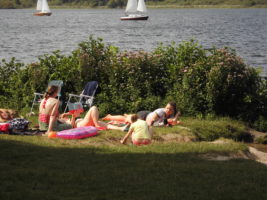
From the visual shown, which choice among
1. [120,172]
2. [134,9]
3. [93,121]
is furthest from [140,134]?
[134,9]

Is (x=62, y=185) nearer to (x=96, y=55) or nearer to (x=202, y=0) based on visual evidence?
(x=96, y=55)

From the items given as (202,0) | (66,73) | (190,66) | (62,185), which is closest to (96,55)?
(66,73)

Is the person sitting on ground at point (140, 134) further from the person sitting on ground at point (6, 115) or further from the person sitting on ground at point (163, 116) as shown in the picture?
the person sitting on ground at point (6, 115)

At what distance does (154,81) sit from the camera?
14508 mm

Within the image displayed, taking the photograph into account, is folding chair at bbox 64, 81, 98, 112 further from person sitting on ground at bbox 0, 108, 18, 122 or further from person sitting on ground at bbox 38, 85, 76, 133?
person sitting on ground at bbox 38, 85, 76, 133

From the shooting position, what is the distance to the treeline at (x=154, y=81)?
13961 mm

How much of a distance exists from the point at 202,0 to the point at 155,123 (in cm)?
16713

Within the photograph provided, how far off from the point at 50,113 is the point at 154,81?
438cm

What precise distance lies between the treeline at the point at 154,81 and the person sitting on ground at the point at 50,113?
3.11 meters

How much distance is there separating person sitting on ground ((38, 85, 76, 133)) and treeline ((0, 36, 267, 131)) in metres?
3.11

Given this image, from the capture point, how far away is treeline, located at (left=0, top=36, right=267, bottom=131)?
45.8 ft

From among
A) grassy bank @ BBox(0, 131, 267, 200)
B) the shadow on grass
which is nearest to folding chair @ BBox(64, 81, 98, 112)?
grassy bank @ BBox(0, 131, 267, 200)

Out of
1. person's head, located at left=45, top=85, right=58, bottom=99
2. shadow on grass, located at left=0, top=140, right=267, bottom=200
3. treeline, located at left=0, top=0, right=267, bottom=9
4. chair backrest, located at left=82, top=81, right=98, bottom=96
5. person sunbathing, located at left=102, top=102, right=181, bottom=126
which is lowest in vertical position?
treeline, located at left=0, top=0, right=267, bottom=9

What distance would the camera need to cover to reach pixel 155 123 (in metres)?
12.2
